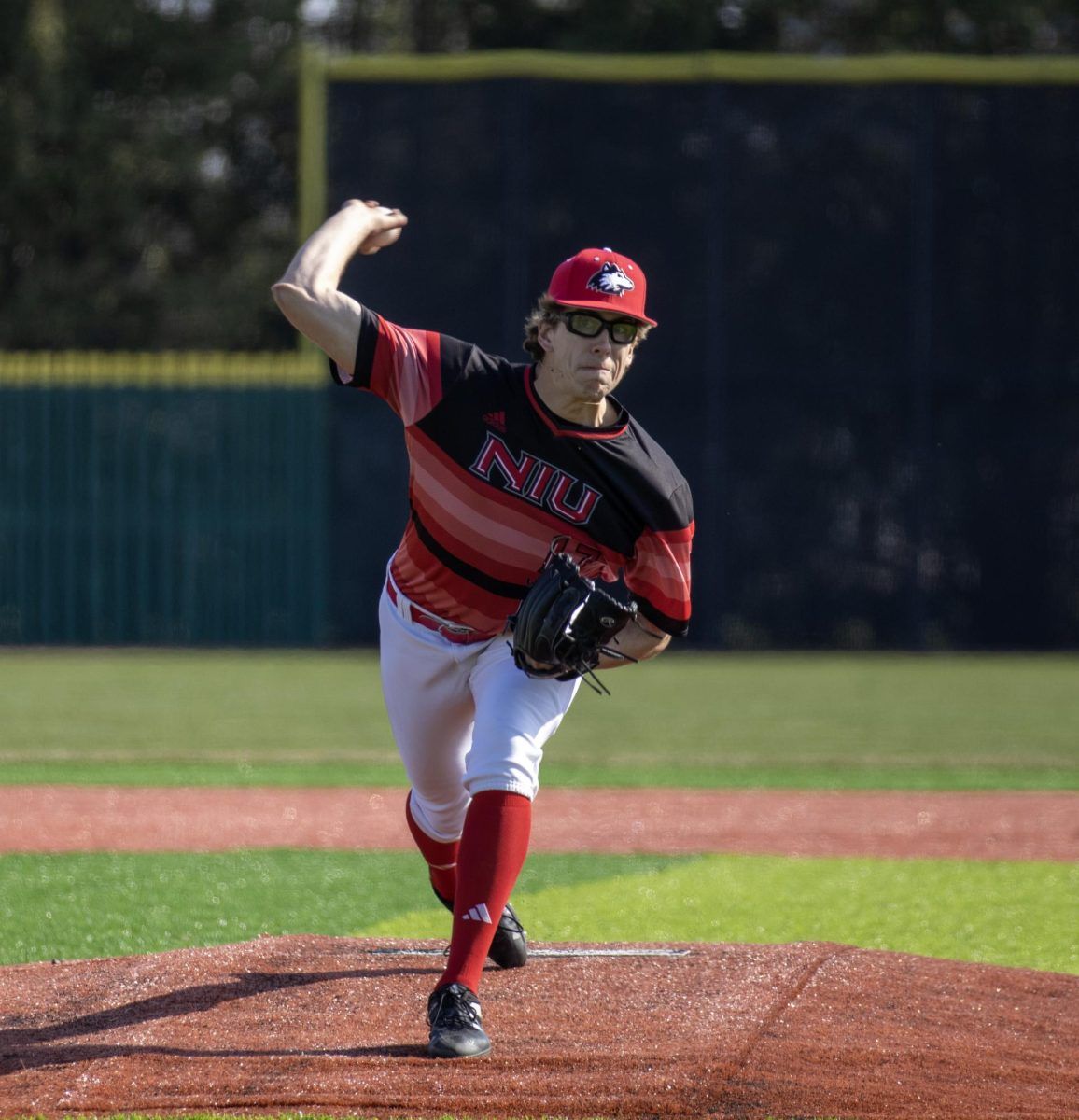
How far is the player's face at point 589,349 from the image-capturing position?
4.22 m

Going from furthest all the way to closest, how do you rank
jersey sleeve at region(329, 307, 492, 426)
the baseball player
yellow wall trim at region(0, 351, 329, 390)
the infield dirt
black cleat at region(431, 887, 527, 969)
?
yellow wall trim at region(0, 351, 329, 390), black cleat at region(431, 887, 527, 969), jersey sleeve at region(329, 307, 492, 426), the baseball player, the infield dirt

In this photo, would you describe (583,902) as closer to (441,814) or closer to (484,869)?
(441,814)

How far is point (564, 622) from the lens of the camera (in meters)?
4.06

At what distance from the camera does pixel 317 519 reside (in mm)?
18328

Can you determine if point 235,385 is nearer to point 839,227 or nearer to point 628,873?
point 839,227

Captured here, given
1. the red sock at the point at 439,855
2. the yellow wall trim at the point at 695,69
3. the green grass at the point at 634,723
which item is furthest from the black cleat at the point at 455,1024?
the yellow wall trim at the point at 695,69

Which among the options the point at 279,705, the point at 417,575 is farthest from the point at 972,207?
the point at 417,575

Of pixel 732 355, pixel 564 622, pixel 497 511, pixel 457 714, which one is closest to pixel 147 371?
pixel 732 355

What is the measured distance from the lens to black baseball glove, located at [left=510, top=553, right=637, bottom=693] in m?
4.08

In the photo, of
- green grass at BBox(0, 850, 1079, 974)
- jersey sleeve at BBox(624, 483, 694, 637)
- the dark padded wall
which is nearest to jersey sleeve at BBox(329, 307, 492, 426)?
jersey sleeve at BBox(624, 483, 694, 637)

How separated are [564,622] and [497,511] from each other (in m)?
0.43

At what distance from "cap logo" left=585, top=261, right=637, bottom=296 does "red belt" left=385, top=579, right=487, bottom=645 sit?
89 cm

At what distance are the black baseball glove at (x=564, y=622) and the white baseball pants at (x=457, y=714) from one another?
94mm

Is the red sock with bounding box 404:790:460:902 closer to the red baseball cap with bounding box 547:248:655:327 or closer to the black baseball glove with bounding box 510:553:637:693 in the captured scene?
the black baseball glove with bounding box 510:553:637:693
